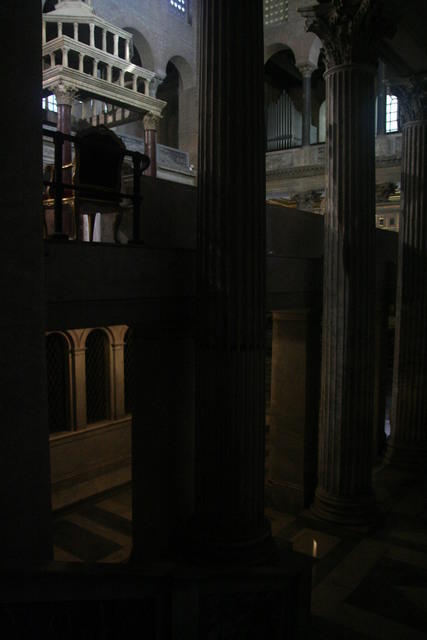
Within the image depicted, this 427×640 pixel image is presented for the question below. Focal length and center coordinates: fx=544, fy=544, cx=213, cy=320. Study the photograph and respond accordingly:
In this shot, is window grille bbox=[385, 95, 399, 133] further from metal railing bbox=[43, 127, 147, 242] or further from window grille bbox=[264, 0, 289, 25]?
metal railing bbox=[43, 127, 147, 242]

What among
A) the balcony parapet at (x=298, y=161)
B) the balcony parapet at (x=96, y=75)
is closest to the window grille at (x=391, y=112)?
the balcony parapet at (x=298, y=161)

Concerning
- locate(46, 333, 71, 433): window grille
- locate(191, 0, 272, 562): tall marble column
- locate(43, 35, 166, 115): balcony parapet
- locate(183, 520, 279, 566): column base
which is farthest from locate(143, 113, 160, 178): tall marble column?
locate(183, 520, 279, 566): column base

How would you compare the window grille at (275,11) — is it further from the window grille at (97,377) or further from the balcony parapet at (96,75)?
the window grille at (97,377)

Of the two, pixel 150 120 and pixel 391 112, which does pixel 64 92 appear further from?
pixel 391 112

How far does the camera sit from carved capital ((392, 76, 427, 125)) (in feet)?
29.9

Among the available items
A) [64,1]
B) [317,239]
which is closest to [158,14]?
[64,1]

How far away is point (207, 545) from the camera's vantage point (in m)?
4.94

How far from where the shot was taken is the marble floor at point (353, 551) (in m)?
5.17

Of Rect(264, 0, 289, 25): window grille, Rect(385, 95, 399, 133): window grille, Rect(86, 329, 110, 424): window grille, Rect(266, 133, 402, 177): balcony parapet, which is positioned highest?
Rect(264, 0, 289, 25): window grille

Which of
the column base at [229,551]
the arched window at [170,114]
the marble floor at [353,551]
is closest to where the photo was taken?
the column base at [229,551]

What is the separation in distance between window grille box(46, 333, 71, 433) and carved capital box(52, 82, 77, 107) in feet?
14.0

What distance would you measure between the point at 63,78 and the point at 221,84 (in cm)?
624

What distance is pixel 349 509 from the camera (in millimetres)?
7180

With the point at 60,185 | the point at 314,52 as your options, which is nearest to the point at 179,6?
the point at 314,52
